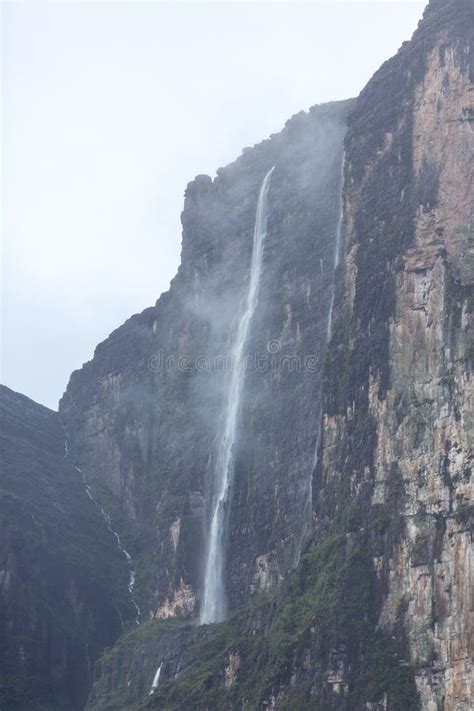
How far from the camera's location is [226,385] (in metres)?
107

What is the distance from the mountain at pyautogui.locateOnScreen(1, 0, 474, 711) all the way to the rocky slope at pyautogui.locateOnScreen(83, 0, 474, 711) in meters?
0.13

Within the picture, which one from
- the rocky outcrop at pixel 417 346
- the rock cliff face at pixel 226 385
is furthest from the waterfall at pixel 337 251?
the rocky outcrop at pixel 417 346

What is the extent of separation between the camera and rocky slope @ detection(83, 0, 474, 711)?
71.9 metres

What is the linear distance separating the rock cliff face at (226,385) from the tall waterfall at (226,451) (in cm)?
88

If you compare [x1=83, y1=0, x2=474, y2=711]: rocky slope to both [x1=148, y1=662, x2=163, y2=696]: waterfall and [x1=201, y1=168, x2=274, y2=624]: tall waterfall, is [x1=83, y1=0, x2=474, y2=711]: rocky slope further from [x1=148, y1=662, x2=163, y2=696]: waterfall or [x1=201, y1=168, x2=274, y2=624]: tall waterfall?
[x1=201, y1=168, x2=274, y2=624]: tall waterfall

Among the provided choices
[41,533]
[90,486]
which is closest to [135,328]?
[90,486]

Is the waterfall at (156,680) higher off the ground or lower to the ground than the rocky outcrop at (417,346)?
lower

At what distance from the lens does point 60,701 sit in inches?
4070

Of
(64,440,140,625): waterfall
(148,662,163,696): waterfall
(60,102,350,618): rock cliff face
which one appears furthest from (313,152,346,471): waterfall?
(64,440,140,625): waterfall

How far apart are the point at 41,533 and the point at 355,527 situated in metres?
38.5

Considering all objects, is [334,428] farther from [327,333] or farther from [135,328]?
[135,328]

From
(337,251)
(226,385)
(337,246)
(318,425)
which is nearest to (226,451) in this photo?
(226,385)

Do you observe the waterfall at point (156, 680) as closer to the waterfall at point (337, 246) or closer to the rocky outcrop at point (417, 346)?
the rocky outcrop at point (417, 346)

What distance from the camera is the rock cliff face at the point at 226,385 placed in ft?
314
